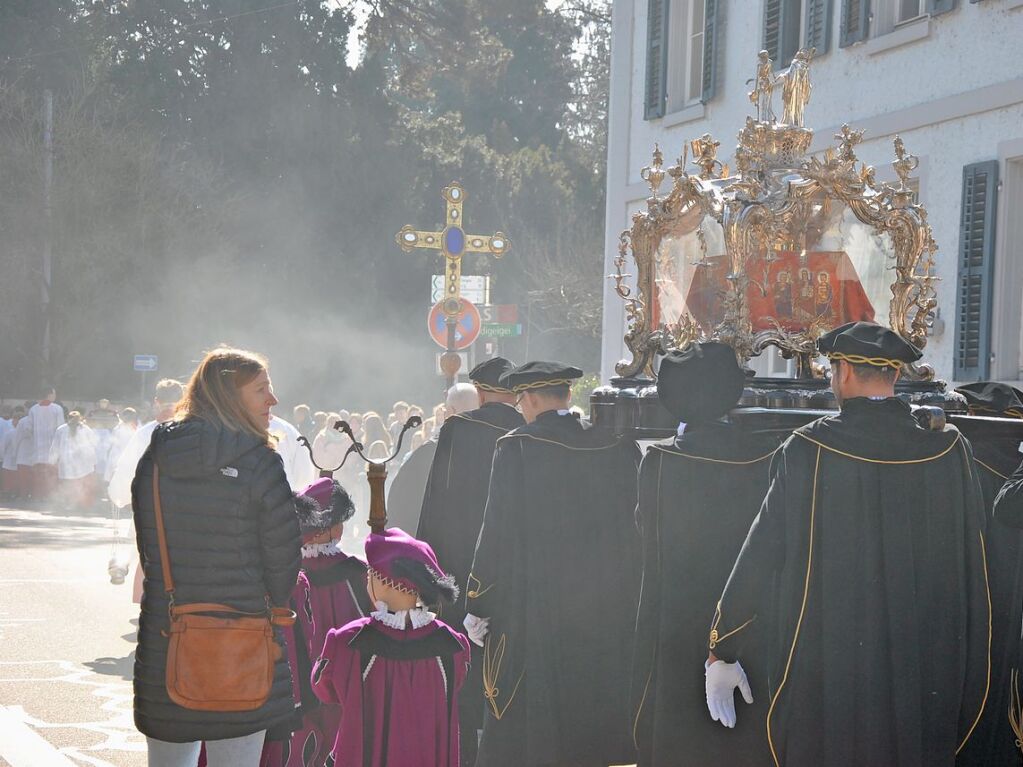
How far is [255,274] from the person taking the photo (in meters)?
43.1

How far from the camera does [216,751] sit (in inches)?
192

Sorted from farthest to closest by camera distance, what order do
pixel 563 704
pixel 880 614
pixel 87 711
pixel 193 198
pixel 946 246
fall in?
pixel 193 198 → pixel 946 246 → pixel 87 711 → pixel 563 704 → pixel 880 614

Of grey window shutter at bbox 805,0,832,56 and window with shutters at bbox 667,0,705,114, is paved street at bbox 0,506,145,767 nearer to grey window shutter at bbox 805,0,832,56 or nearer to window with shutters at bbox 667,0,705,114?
grey window shutter at bbox 805,0,832,56

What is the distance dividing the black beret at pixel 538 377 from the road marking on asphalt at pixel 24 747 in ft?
9.34

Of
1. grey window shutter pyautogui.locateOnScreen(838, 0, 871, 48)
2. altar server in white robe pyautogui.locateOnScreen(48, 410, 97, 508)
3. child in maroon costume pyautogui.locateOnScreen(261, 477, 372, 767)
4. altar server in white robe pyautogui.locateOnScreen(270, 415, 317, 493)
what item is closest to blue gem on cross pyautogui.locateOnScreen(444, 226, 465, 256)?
grey window shutter pyautogui.locateOnScreen(838, 0, 871, 48)

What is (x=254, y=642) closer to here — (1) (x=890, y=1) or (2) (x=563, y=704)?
(2) (x=563, y=704)

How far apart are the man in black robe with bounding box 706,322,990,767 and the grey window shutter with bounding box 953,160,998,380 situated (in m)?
7.10

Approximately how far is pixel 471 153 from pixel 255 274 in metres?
7.26

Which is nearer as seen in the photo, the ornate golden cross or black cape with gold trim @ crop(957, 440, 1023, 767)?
black cape with gold trim @ crop(957, 440, 1023, 767)

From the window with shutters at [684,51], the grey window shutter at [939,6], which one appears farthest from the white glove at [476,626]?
the window with shutters at [684,51]

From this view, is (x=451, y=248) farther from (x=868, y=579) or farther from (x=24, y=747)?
(x=868, y=579)

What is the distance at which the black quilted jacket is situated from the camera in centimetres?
481

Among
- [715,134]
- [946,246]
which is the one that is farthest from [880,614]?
[715,134]

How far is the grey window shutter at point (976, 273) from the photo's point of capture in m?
11.6
